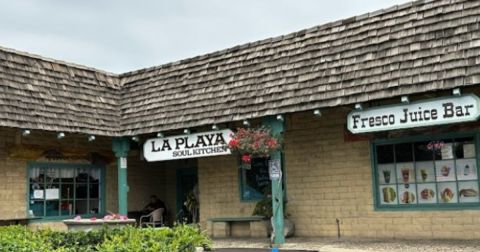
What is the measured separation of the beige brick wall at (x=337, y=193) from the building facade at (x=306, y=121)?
0.03m

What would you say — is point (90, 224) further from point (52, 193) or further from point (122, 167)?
point (52, 193)

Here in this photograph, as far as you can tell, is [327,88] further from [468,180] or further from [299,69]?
[468,180]

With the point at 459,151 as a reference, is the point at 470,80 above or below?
above

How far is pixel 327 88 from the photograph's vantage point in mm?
11914

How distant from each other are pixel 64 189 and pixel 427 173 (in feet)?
31.2

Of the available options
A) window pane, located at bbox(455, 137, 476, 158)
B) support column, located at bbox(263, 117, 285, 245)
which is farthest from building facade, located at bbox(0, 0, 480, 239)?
support column, located at bbox(263, 117, 285, 245)

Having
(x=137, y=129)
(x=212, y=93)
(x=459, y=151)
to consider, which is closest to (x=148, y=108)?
(x=137, y=129)

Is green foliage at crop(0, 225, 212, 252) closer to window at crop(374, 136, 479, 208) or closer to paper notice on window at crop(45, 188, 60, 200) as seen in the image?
window at crop(374, 136, 479, 208)

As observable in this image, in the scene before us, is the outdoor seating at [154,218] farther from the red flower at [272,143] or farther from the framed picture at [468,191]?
the framed picture at [468,191]

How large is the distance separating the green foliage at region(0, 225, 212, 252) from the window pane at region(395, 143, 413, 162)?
6306 millimetres

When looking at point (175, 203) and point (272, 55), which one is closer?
point (272, 55)

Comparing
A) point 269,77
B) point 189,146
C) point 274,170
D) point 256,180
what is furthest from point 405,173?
point 189,146

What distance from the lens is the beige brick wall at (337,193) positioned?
12328 millimetres

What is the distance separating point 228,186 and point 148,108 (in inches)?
119
